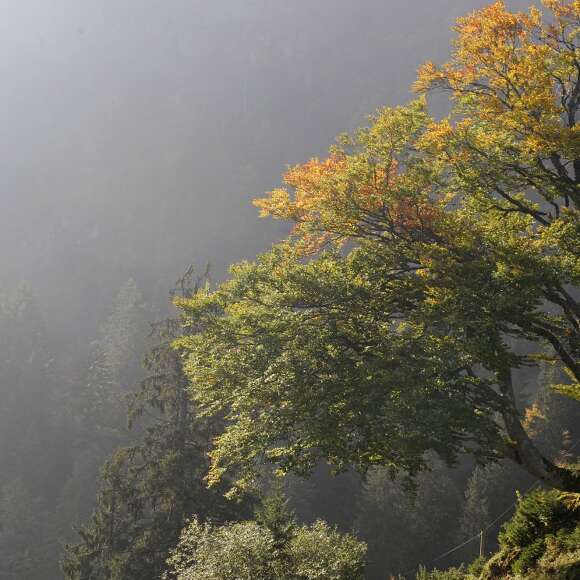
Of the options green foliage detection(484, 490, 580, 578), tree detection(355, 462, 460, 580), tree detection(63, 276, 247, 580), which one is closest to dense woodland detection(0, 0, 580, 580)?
green foliage detection(484, 490, 580, 578)

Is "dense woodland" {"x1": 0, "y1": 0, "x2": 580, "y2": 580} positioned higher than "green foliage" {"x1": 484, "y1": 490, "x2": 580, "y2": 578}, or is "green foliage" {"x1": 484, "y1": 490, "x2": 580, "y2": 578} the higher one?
"dense woodland" {"x1": 0, "y1": 0, "x2": 580, "y2": 580}

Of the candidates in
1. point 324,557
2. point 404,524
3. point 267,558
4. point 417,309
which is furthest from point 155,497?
point 404,524

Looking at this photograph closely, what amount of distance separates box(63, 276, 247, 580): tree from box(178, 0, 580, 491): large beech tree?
1060cm

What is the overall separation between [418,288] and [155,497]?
14632 millimetres

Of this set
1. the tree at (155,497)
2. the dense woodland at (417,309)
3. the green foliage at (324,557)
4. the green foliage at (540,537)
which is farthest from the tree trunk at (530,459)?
the tree at (155,497)

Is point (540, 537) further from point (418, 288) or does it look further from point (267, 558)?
point (267, 558)

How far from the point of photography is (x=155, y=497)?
22359 mm

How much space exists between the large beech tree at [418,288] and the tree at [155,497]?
10.6 meters

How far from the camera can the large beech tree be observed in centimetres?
1035

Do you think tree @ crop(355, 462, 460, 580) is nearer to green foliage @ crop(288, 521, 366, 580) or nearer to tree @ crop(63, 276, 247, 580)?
tree @ crop(63, 276, 247, 580)

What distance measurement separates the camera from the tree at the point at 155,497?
840 inches

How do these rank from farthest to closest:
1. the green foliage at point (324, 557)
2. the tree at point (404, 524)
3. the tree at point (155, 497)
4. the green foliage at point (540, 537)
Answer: the tree at point (404, 524) < the tree at point (155, 497) < the green foliage at point (324, 557) < the green foliage at point (540, 537)

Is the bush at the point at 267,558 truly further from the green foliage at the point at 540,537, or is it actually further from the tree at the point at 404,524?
the tree at the point at 404,524

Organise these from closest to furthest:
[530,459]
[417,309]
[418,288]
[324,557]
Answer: [530,459] < [418,288] < [417,309] < [324,557]
